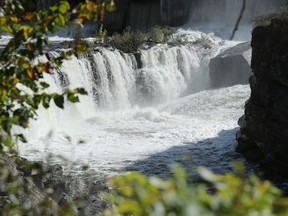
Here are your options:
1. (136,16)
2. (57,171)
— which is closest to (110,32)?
(136,16)

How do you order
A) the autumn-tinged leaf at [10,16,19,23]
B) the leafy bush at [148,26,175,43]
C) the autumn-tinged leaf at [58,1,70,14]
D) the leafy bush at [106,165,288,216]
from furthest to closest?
the leafy bush at [148,26,175,43], the autumn-tinged leaf at [10,16,19,23], the autumn-tinged leaf at [58,1,70,14], the leafy bush at [106,165,288,216]

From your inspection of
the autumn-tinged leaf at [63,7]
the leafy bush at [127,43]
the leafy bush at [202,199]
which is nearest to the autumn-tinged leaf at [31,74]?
the autumn-tinged leaf at [63,7]

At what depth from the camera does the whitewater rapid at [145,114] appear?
34.8ft

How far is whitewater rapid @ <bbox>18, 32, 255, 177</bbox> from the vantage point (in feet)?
34.8

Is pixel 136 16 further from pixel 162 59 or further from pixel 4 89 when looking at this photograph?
pixel 4 89

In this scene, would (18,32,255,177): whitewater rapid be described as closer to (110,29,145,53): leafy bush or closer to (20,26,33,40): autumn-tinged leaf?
(110,29,145,53): leafy bush

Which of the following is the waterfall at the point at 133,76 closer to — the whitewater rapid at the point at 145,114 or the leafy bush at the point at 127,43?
the whitewater rapid at the point at 145,114

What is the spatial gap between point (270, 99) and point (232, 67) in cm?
823

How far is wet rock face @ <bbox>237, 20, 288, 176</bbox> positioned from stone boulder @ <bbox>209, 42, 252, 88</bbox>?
712 cm

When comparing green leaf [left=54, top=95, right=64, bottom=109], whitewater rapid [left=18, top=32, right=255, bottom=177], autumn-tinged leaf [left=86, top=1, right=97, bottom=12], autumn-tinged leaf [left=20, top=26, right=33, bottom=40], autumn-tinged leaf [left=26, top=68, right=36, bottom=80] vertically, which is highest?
autumn-tinged leaf [left=86, top=1, right=97, bottom=12]

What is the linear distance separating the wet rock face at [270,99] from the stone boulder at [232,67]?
7118 mm

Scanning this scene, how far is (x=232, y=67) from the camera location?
57.8 feet

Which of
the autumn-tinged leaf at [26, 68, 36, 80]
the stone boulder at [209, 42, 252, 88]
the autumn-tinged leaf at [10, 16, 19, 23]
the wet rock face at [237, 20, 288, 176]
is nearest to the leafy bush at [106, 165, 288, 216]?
the autumn-tinged leaf at [26, 68, 36, 80]

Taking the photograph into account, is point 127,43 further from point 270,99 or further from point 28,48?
point 28,48
